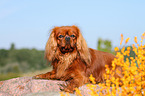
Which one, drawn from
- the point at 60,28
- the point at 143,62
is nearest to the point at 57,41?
the point at 60,28

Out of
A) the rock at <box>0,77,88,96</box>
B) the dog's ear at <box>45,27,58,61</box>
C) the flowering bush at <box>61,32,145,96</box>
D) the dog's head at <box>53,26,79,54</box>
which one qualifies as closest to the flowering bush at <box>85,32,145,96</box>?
the flowering bush at <box>61,32,145,96</box>

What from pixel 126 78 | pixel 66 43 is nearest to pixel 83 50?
pixel 66 43

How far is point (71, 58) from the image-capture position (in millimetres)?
4699

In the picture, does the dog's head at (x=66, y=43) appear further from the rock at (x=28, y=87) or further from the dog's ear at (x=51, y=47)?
the rock at (x=28, y=87)

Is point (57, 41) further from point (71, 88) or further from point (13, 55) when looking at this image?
point (13, 55)

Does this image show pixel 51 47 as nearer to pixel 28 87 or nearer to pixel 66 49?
pixel 66 49

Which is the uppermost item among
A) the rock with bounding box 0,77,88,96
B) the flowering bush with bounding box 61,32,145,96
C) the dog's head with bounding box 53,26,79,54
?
the dog's head with bounding box 53,26,79,54

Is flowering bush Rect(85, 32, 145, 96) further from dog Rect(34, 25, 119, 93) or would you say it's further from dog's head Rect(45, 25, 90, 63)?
dog's head Rect(45, 25, 90, 63)

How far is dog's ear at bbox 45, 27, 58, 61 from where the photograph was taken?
4.85 meters

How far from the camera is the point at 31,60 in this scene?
61.6 feet

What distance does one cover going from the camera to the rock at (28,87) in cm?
441

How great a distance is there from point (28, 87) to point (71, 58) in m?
1.22

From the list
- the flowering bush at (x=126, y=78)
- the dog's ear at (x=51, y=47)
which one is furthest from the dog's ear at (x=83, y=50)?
the flowering bush at (x=126, y=78)

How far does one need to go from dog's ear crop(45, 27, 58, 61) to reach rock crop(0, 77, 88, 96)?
0.63 meters
